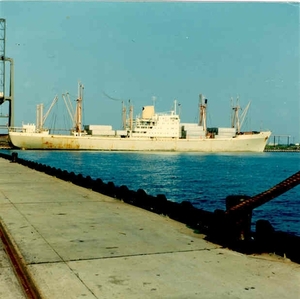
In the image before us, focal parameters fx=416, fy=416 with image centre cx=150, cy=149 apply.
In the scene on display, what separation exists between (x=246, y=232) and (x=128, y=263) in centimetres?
179

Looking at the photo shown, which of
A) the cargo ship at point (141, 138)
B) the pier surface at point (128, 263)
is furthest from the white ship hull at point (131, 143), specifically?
the pier surface at point (128, 263)

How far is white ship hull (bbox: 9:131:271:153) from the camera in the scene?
96500 millimetres

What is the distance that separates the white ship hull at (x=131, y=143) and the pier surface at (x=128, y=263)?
3616 inches

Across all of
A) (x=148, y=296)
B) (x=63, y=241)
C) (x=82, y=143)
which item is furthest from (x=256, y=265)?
(x=82, y=143)

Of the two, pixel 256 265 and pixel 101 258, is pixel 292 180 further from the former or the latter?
pixel 101 258

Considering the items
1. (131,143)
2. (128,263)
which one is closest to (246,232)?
(128,263)

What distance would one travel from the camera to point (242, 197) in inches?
229

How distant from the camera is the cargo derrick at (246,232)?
5.17 metres

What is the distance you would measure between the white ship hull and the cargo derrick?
306 ft

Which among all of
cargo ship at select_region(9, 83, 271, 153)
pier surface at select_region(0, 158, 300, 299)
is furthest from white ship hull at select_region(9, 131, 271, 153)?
pier surface at select_region(0, 158, 300, 299)

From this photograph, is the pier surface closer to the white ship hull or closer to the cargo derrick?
the cargo derrick

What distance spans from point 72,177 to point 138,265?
33.9 ft

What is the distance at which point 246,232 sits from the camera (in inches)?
223

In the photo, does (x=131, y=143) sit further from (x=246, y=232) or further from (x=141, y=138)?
(x=246, y=232)
